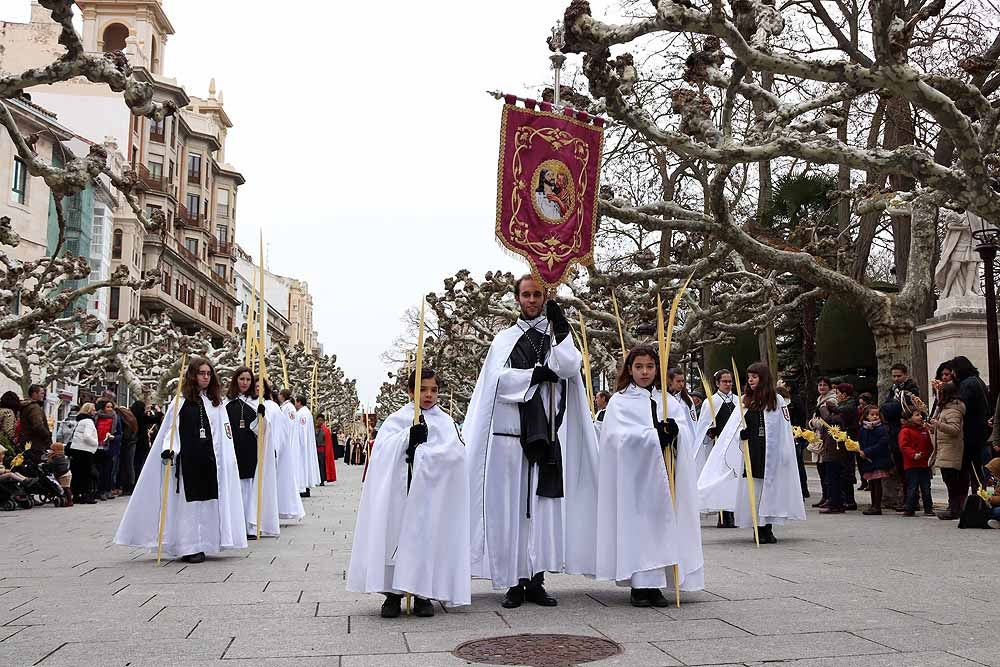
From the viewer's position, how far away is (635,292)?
25.7m

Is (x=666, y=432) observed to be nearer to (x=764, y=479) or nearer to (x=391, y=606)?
(x=391, y=606)

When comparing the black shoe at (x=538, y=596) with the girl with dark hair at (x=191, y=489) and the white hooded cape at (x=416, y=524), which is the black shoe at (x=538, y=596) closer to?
the white hooded cape at (x=416, y=524)

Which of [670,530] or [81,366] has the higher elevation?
[81,366]

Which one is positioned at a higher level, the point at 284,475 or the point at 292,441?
the point at 292,441

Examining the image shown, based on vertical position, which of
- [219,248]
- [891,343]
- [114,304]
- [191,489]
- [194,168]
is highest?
[194,168]

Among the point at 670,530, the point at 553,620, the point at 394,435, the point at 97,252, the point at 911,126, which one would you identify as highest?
the point at 97,252

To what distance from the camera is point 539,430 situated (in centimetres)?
742

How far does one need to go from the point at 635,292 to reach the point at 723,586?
59.4 ft

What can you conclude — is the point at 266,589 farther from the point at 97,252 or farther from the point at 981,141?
the point at 97,252

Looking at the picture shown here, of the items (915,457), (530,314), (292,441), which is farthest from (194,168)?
(530,314)

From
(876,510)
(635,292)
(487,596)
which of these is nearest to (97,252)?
(635,292)

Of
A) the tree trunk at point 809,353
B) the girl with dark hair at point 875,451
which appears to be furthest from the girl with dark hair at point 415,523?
the tree trunk at point 809,353

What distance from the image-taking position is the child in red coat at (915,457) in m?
13.7

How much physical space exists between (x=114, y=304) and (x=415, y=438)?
56970 millimetres
